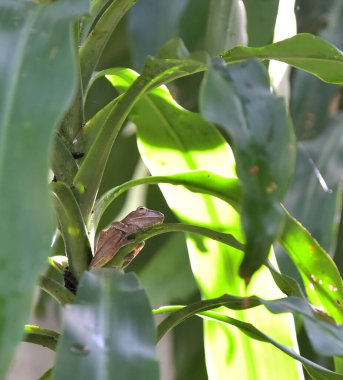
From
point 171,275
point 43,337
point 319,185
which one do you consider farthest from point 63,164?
point 171,275

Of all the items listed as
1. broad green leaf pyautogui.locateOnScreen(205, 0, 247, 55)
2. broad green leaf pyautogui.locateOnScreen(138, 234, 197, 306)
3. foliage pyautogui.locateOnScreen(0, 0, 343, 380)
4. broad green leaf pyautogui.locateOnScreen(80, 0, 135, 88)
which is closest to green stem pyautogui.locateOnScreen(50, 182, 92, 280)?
foliage pyautogui.locateOnScreen(0, 0, 343, 380)

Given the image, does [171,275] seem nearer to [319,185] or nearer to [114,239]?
[319,185]

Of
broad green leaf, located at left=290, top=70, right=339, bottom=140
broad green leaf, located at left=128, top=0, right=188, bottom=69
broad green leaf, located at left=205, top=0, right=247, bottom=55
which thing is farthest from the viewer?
broad green leaf, located at left=290, top=70, right=339, bottom=140

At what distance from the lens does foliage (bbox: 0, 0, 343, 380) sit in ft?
1.18

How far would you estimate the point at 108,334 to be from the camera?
0.41 metres

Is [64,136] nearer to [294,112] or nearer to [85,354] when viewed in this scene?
[85,354]

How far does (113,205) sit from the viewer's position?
3.20 feet

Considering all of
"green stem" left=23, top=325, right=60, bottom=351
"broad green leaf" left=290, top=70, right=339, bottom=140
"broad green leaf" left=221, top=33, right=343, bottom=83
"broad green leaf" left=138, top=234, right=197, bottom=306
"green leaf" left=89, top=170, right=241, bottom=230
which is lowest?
"green stem" left=23, top=325, right=60, bottom=351

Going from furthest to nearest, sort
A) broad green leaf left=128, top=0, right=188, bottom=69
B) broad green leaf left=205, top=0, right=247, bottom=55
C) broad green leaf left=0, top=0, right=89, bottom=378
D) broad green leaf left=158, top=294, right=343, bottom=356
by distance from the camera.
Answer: broad green leaf left=128, top=0, right=188, bottom=69
broad green leaf left=205, top=0, right=247, bottom=55
broad green leaf left=158, top=294, right=343, bottom=356
broad green leaf left=0, top=0, right=89, bottom=378

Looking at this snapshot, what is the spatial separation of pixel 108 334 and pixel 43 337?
0.15 metres

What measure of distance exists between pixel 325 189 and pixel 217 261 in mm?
246

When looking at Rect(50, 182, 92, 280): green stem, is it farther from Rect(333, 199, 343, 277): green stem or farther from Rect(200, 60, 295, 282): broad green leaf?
Rect(333, 199, 343, 277): green stem

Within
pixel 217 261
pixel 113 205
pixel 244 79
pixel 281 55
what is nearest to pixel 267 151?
pixel 244 79

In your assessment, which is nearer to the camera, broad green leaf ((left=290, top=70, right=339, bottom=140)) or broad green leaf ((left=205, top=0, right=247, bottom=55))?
broad green leaf ((left=205, top=0, right=247, bottom=55))
